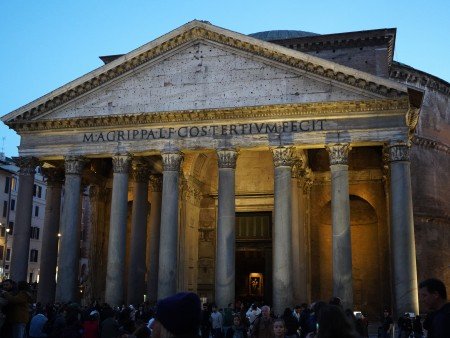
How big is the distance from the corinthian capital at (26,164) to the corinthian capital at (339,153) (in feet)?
37.6

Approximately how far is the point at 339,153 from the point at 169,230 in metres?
6.42

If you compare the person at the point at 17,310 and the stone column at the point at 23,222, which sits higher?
the stone column at the point at 23,222

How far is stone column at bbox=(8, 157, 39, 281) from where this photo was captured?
787 inches

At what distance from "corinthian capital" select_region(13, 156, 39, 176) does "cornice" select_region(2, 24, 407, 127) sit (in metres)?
1.54

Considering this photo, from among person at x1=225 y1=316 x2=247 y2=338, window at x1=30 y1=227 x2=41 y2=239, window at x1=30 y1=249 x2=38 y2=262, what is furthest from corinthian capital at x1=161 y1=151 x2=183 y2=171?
window at x1=30 y1=227 x2=41 y2=239

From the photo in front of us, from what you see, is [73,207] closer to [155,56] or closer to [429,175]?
[155,56]

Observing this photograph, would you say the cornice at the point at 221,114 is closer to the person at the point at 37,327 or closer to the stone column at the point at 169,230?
the stone column at the point at 169,230

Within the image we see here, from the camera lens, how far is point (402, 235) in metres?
16.9

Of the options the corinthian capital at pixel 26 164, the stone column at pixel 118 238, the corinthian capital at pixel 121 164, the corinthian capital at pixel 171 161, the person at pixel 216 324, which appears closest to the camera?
the person at pixel 216 324

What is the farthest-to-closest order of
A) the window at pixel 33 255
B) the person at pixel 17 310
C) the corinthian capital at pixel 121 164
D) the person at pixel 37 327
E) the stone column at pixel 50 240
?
1. the window at pixel 33 255
2. the stone column at pixel 50 240
3. the corinthian capital at pixel 121 164
4. the person at pixel 37 327
5. the person at pixel 17 310

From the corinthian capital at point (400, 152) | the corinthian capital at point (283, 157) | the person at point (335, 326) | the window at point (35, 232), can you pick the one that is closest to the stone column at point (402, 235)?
the corinthian capital at point (400, 152)

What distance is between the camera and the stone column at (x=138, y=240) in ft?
69.7

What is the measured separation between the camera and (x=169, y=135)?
19594 millimetres

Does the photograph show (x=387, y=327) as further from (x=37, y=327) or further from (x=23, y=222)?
(x=23, y=222)
